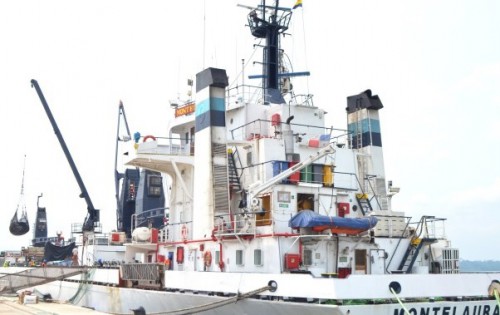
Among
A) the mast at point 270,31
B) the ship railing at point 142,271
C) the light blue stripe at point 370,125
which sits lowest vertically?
the ship railing at point 142,271

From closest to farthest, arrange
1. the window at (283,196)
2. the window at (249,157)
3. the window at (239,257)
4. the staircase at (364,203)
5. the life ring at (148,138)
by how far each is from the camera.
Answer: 1. the window at (283,196)
2. the window at (239,257)
3. the staircase at (364,203)
4. the window at (249,157)
5. the life ring at (148,138)

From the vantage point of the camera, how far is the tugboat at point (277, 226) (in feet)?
47.6

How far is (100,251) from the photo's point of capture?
27750 millimetres

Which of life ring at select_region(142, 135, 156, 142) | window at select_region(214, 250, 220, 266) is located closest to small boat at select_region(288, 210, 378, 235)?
window at select_region(214, 250, 220, 266)

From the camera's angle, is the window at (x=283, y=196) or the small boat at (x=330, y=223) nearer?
the small boat at (x=330, y=223)

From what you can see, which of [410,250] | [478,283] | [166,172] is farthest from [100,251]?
[478,283]

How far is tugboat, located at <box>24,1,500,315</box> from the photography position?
14.5 m

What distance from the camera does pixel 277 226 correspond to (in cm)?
1692

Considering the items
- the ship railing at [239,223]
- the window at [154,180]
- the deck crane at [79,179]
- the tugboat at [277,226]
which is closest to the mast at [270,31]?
the tugboat at [277,226]

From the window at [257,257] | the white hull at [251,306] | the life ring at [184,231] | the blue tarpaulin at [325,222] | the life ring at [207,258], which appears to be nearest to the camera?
the white hull at [251,306]

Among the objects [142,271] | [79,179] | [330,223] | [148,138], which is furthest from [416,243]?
[79,179]

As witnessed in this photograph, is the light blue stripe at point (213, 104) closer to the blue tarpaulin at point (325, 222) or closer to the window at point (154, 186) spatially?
the blue tarpaulin at point (325, 222)

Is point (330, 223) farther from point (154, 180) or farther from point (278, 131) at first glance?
point (154, 180)

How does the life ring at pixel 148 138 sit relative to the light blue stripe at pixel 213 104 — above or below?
below
